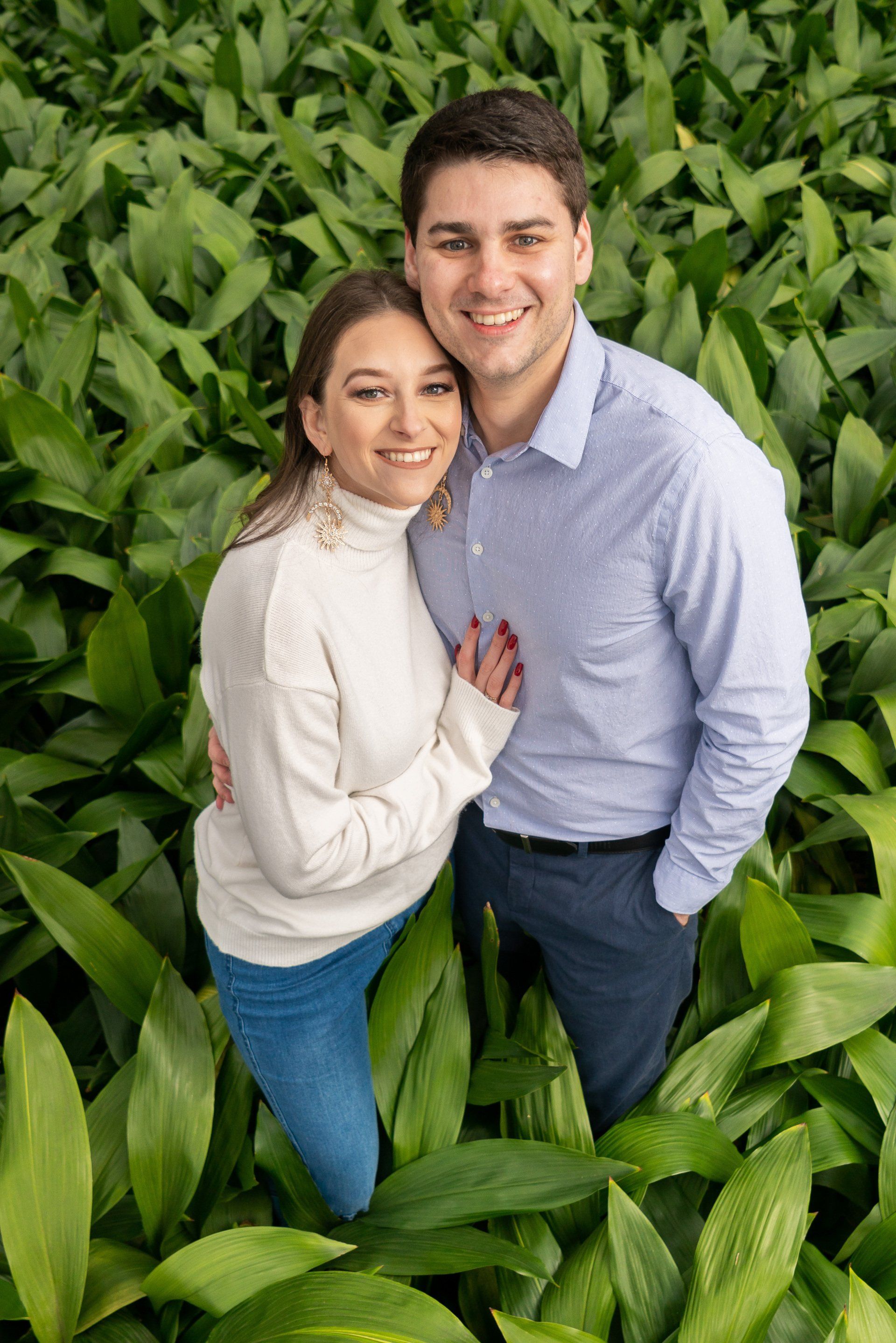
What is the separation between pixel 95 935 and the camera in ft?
4.04

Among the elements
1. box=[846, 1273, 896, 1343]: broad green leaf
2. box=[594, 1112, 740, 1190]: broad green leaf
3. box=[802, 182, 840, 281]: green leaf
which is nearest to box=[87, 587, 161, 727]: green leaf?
box=[594, 1112, 740, 1190]: broad green leaf

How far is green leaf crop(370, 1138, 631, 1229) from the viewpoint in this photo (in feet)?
3.41

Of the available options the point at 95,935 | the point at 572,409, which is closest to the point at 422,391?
the point at 572,409

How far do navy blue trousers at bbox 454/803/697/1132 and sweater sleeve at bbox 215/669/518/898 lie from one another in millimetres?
170

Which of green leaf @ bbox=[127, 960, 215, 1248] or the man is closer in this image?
the man

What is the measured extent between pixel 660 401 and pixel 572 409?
8 centimetres

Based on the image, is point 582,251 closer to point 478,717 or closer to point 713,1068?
point 478,717

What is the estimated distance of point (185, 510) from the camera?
179cm

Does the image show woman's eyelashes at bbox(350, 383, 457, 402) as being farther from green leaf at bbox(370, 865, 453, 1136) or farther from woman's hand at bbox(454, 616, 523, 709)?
green leaf at bbox(370, 865, 453, 1136)

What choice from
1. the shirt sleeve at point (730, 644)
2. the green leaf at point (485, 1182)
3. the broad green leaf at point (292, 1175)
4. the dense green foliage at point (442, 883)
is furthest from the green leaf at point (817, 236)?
the broad green leaf at point (292, 1175)

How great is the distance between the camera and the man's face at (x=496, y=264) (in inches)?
35.2

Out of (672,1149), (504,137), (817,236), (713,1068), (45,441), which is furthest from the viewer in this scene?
(817,236)

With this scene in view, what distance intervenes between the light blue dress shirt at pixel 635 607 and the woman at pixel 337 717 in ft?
0.16

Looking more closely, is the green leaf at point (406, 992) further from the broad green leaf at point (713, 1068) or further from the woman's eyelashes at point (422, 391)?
the woman's eyelashes at point (422, 391)
